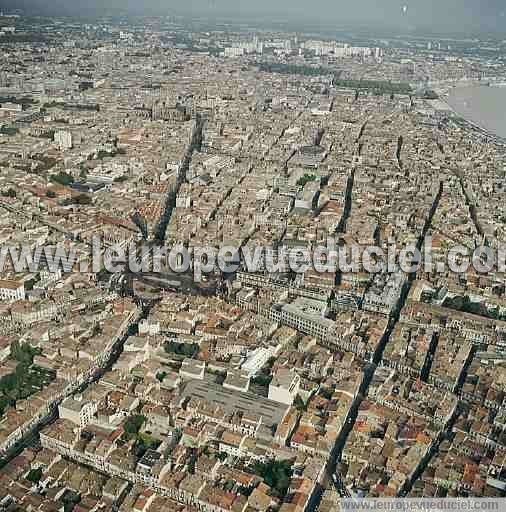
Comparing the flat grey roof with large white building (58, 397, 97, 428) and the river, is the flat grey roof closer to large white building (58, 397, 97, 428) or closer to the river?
large white building (58, 397, 97, 428)

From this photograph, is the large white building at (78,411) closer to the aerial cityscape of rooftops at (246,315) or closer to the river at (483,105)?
the aerial cityscape of rooftops at (246,315)

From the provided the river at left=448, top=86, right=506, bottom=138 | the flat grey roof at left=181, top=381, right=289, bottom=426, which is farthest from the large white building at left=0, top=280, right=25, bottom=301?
the river at left=448, top=86, right=506, bottom=138

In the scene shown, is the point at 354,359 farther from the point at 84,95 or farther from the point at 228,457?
the point at 84,95

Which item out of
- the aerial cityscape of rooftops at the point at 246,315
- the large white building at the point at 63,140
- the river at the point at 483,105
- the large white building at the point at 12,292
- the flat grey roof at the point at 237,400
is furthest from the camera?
the river at the point at 483,105

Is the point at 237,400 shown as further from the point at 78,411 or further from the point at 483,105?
the point at 483,105

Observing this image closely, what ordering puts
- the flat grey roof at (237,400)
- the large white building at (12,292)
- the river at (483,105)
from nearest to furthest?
the flat grey roof at (237,400)
the large white building at (12,292)
the river at (483,105)

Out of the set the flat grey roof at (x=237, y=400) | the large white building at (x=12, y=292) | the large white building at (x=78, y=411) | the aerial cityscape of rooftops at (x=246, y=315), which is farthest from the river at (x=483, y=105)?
the large white building at (x=78, y=411)

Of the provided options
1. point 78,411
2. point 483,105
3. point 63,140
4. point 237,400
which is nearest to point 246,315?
point 237,400

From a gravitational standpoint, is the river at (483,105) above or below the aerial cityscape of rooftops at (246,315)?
above

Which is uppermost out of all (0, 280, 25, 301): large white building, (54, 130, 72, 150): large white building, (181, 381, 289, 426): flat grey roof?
(54, 130, 72, 150): large white building
